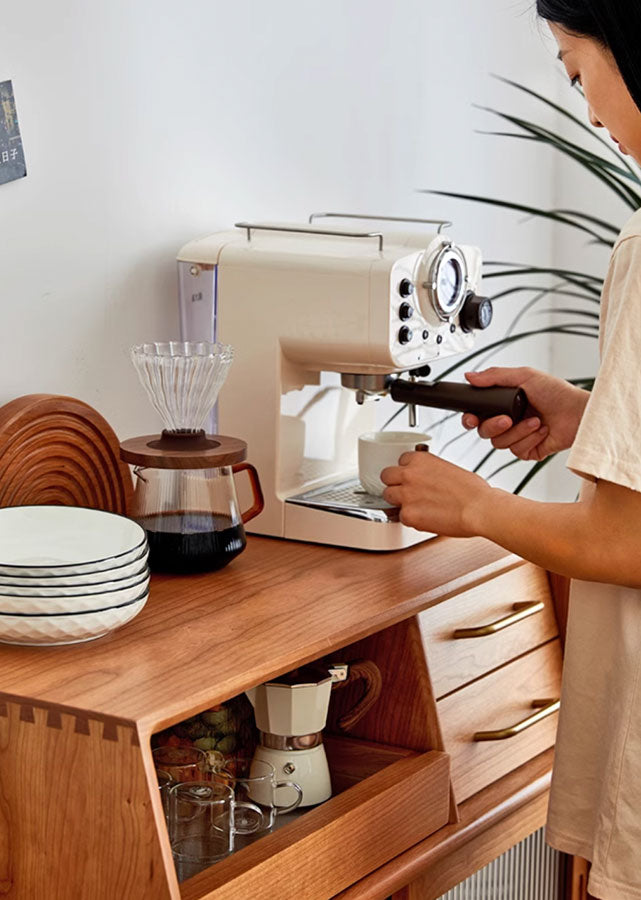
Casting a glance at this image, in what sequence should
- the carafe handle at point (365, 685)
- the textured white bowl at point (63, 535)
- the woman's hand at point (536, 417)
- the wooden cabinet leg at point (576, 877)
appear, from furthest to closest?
the wooden cabinet leg at point (576, 877)
the woman's hand at point (536, 417)
the carafe handle at point (365, 685)
the textured white bowl at point (63, 535)

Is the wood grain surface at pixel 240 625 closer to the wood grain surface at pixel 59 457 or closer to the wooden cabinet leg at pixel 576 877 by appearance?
the wood grain surface at pixel 59 457

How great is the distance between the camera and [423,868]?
54.7 inches

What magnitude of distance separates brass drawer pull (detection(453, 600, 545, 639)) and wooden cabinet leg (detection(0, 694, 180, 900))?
0.55 m

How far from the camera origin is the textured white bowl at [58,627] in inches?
47.4

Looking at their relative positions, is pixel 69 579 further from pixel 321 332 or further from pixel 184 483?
pixel 321 332

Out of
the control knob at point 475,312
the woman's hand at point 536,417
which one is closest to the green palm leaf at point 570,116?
the control knob at point 475,312

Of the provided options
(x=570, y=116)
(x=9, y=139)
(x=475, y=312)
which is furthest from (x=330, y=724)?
(x=570, y=116)

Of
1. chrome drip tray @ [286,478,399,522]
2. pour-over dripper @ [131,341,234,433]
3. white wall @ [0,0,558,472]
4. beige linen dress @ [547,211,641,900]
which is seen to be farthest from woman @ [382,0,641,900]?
white wall @ [0,0,558,472]

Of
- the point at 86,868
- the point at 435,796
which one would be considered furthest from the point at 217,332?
the point at 86,868

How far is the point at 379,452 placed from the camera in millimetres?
1632

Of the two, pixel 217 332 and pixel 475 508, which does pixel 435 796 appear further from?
pixel 217 332

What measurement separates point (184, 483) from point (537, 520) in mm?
428

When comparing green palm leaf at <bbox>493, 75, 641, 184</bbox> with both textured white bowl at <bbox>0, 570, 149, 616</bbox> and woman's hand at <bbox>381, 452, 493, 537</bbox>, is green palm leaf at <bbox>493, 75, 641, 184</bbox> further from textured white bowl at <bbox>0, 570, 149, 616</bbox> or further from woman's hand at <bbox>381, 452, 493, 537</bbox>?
textured white bowl at <bbox>0, 570, 149, 616</bbox>

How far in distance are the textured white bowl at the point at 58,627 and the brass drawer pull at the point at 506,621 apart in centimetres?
46
